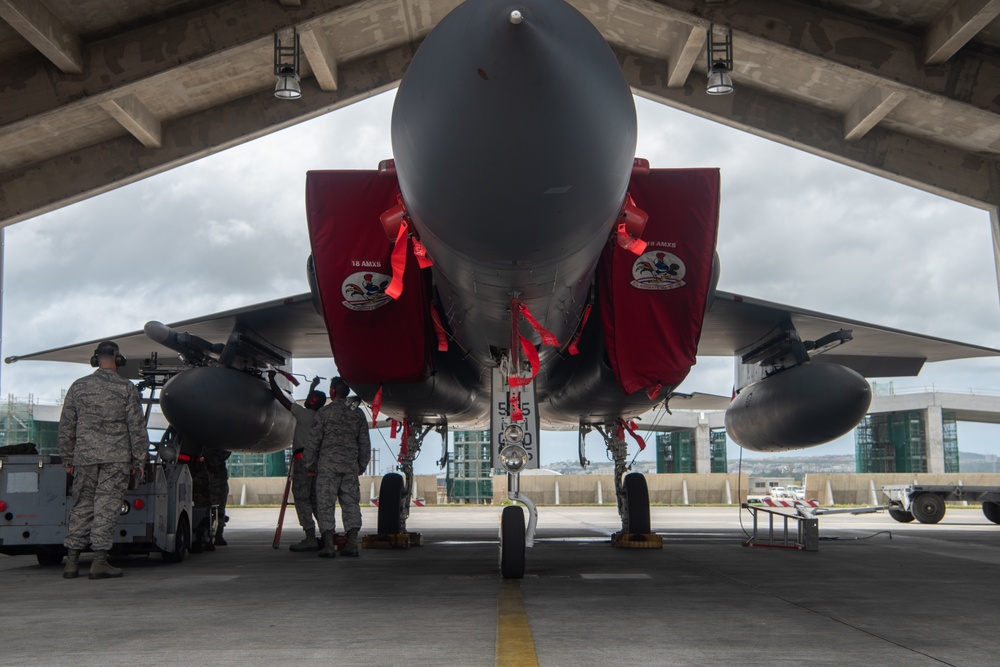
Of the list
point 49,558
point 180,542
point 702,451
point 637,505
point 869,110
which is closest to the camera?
point 49,558

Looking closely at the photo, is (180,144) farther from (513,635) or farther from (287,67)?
(513,635)

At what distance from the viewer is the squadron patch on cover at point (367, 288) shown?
6023 millimetres

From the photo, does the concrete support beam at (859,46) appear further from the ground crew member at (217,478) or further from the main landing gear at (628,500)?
the ground crew member at (217,478)

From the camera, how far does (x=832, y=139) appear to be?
1213 centimetres

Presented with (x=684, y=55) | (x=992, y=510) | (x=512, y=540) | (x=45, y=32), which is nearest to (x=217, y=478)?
(x=512, y=540)

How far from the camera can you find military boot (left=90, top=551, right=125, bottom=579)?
605cm

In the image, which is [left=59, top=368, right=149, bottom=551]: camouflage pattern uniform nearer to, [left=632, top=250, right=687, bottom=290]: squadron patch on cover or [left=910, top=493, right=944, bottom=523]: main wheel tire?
[left=632, top=250, right=687, bottom=290]: squadron patch on cover

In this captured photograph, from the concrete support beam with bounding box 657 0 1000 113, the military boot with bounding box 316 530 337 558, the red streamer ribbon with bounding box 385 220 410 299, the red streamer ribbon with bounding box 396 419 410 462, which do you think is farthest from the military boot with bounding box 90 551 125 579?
the concrete support beam with bounding box 657 0 1000 113

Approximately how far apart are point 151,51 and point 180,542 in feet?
18.8

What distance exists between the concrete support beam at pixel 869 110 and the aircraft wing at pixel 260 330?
7.09m

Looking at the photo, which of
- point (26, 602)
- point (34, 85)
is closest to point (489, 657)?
point (26, 602)

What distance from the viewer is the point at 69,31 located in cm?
992

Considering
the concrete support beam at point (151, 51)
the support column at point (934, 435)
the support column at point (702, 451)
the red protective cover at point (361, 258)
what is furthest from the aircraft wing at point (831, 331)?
the support column at point (934, 435)

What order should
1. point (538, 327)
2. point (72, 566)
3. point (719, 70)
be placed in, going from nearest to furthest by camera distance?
point (538, 327)
point (72, 566)
point (719, 70)
